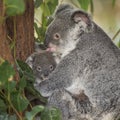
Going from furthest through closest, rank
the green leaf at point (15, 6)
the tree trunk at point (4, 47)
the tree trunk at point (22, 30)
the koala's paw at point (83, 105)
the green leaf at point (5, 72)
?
the koala's paw at point (83, 105) → the tree trunk at point (22, 30) → the tree trunk at point (4, 47) → the green leaf at point (5, 72) → the green leaf at point (15, 6)

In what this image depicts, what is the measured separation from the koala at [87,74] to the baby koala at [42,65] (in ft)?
0.36

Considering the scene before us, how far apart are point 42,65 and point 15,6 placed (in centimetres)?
148

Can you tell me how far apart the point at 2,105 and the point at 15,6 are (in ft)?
2.40

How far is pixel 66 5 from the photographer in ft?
15.5

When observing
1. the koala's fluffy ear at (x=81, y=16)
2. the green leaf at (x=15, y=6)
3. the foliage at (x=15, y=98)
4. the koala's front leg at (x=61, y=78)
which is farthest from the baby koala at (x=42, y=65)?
the green leaf at (x=15, y=6)

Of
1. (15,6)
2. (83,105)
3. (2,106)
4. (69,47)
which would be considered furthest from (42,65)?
(15,6)

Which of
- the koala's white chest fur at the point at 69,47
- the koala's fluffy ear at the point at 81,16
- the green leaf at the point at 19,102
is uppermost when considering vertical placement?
the koala's fluffy ear at the point at 81,16

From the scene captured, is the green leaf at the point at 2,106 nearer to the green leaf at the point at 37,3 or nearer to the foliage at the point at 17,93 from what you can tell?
the foliage at the point at 17,93

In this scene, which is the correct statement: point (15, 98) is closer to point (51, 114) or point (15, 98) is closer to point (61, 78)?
point (51, 114)

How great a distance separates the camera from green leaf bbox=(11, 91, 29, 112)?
10.8ft

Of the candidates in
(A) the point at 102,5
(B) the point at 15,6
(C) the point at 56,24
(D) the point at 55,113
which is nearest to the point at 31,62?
(C) the point at 56,24

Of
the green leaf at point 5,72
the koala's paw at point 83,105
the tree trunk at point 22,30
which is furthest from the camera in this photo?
the koala's paw at point 83,105

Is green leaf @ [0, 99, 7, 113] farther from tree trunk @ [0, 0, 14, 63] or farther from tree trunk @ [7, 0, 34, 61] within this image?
tree trunk @ [7, 0, 34, 61]

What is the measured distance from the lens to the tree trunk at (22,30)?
153 inches
